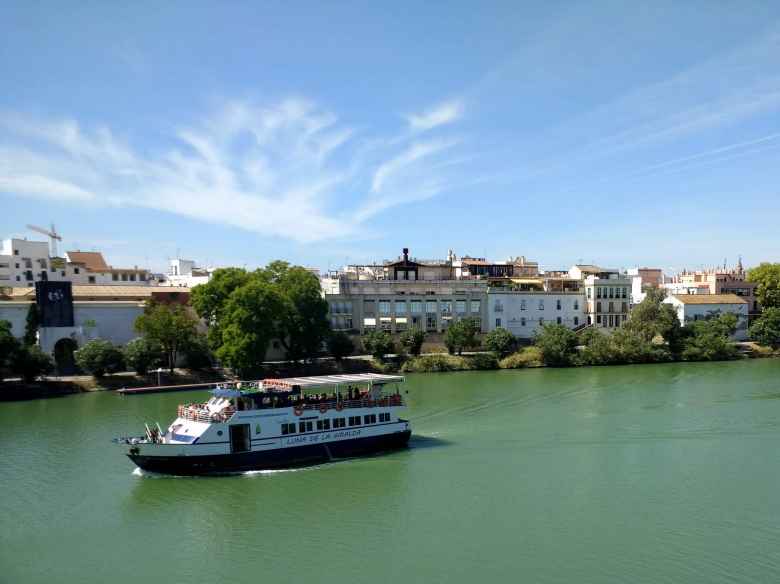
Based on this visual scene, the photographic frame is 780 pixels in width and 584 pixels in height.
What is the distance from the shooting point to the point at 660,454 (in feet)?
87.5

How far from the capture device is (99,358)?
1713 inches

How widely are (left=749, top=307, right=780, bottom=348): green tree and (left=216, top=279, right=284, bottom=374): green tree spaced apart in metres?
43.8

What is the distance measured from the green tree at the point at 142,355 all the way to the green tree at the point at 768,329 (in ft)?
167

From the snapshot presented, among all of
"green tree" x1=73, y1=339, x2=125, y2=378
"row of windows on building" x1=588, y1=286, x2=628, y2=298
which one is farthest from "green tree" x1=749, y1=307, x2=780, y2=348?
"green tree" x1=73, y1=339, x2=125, y2=378

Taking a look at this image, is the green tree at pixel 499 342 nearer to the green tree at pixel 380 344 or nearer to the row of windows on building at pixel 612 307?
the green tree at pixel 380 344

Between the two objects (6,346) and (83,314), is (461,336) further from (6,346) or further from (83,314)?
(6,346)

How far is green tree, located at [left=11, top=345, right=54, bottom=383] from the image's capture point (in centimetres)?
4175

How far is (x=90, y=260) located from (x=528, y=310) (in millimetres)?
46144

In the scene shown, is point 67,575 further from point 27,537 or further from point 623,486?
point 623,486

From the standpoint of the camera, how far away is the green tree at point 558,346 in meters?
54.4

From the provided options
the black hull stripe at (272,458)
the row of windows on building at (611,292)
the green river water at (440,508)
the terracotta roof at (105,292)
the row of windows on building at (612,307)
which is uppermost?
the terracotta roof at (105,292)

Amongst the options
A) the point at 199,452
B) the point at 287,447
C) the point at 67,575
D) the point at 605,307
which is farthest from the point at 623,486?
the point at 605,307

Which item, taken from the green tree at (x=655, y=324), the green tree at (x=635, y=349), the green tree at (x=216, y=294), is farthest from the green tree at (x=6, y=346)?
the green tree at (x=655, y=324)

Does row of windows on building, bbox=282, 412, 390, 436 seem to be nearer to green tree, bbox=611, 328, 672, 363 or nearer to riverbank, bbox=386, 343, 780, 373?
riverbank, bbox=386, 343, 780, 373
